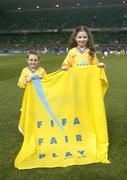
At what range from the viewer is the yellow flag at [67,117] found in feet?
22.4

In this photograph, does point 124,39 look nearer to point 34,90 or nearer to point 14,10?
point 14,10

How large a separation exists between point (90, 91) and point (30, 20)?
7388 centimetres

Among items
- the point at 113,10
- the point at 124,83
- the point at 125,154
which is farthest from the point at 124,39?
the point at 125,154

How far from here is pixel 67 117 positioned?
6953 mm

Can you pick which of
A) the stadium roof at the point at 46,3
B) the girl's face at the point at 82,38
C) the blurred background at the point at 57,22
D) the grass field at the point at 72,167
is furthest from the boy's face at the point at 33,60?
the blurred background at the point at 57,22

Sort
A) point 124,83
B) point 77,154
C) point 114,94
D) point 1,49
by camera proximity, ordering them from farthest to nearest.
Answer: point 1,49, point 124,83, point 114,94, point 77,154

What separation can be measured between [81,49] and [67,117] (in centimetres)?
132

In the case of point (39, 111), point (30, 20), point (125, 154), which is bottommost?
point (125, 154)

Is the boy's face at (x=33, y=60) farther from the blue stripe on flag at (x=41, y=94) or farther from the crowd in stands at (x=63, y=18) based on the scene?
the crowd in stands at (x=63, y=18)

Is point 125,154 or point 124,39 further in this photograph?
point 124,39

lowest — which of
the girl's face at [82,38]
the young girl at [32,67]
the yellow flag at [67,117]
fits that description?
the yellow flag at [67,117]

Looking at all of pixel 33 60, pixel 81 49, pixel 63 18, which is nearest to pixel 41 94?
pixel 33 60

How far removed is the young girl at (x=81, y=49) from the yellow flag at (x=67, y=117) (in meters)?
0.54

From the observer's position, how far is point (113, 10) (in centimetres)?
7706
